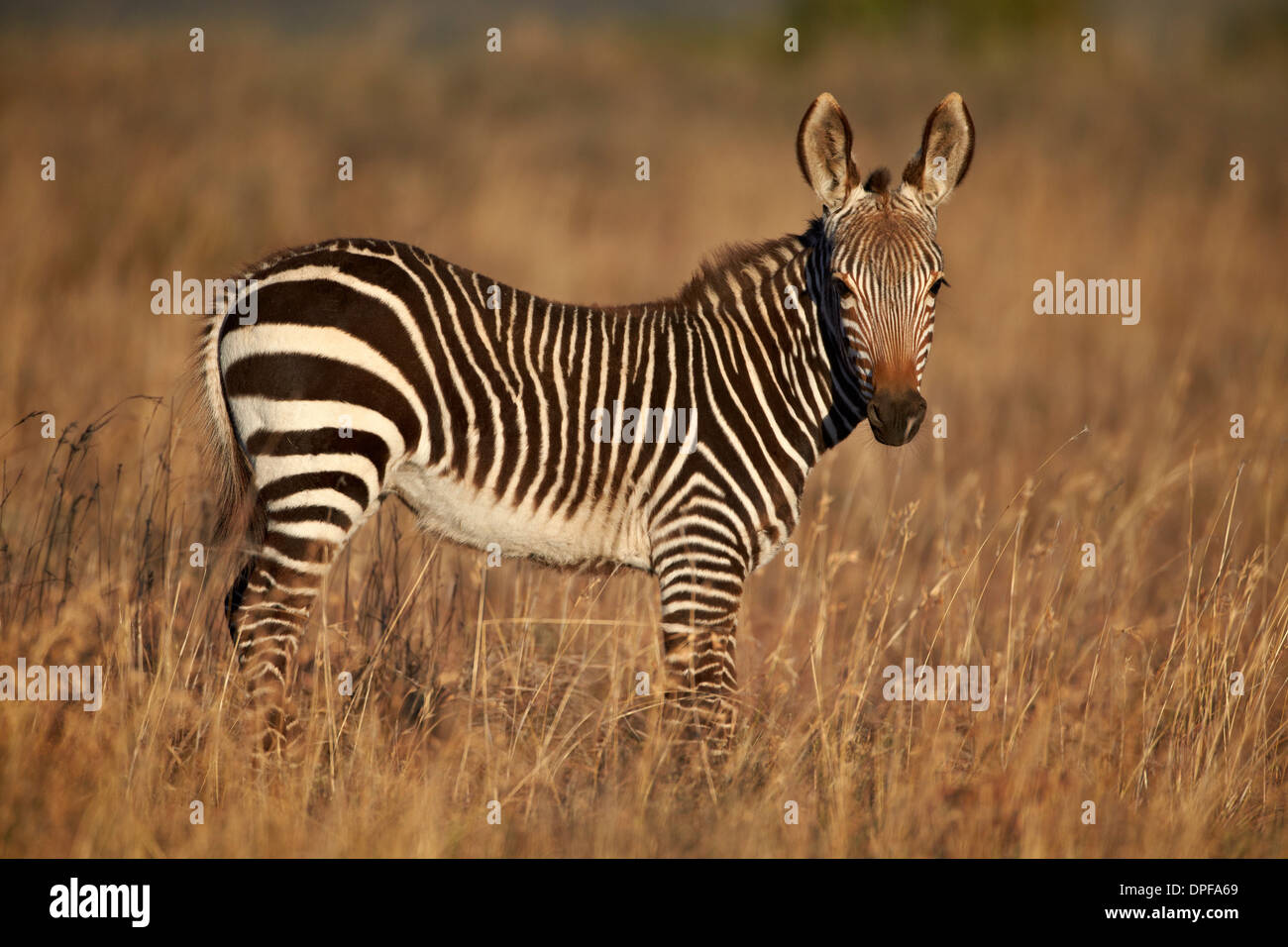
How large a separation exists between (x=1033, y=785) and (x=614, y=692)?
6.21 feet

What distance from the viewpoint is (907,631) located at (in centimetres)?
780

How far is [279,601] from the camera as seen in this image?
4.91 m

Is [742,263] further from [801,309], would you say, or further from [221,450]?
[221,450]

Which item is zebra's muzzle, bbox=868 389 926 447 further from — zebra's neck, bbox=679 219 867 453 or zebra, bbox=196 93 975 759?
zebra's neck, bbox=679 219 867 453

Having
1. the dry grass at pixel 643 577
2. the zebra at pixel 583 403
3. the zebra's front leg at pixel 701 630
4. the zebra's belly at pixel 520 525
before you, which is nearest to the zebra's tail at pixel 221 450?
the zebra at pixel 583 403

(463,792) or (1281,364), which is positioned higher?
(1281,364)

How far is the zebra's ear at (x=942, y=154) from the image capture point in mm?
5398

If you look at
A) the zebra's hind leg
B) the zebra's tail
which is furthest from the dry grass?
the zebra's tail

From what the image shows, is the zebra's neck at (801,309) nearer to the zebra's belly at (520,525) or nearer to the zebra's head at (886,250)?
the zebra's head at (886,250)

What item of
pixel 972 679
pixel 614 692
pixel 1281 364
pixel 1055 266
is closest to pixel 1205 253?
pixel 1055 266

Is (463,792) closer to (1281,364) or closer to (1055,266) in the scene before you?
(1281,364)

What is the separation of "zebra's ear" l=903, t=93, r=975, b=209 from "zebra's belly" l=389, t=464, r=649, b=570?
1.99 m

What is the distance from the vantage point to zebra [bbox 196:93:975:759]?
4875 millimetres

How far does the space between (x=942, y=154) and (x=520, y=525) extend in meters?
2.59
